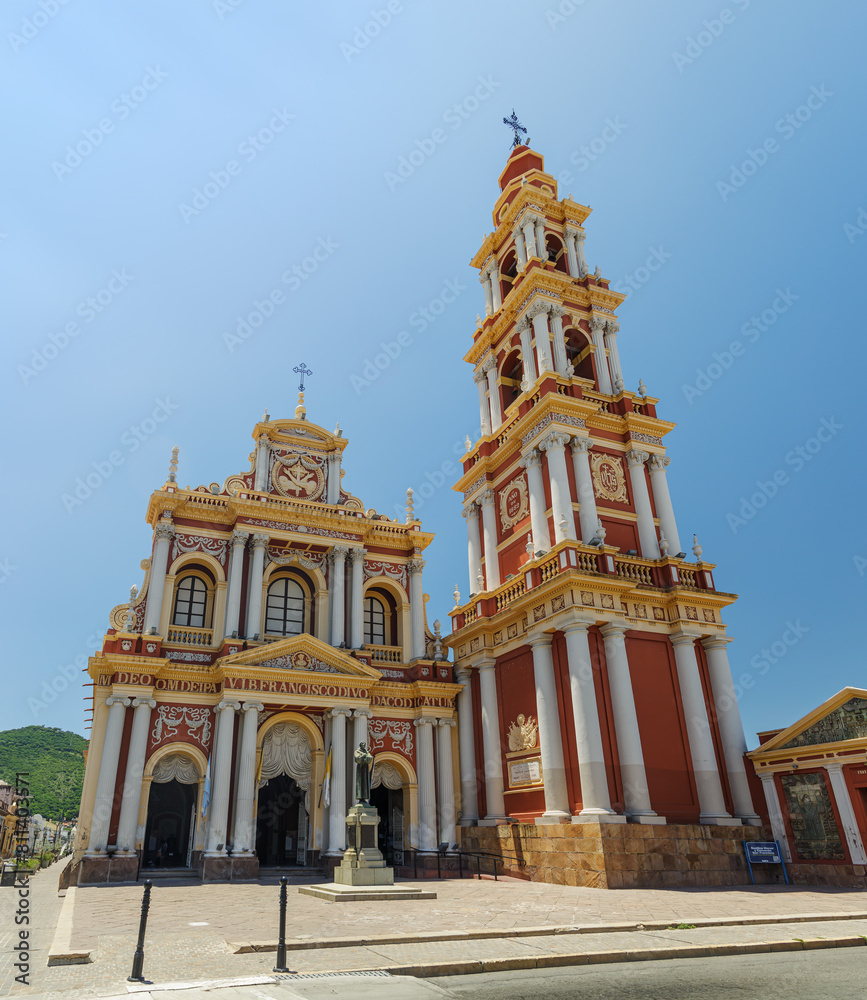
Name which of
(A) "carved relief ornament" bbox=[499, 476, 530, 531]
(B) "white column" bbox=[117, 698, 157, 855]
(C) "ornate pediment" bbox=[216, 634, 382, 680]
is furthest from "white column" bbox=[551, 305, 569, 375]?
(B) "white column" bbox=[117, 698, 157, 855]

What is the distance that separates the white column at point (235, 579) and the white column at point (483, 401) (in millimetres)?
9669

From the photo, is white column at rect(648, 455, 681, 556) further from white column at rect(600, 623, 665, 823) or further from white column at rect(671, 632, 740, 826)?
white column at rect(600, 623, 665, 823)

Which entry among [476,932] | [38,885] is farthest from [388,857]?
[476,932]

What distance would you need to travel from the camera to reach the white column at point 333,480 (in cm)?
2525

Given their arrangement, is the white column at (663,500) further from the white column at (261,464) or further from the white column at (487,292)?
the white column at (261,464)

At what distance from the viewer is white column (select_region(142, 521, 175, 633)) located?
2111cm

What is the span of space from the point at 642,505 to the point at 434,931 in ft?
51.8

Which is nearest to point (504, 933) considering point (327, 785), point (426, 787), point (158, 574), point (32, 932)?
point (32, 932)

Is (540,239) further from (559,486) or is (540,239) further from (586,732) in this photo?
(586,732)

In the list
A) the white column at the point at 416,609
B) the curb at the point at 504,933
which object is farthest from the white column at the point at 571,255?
the curb at the point at 504,933

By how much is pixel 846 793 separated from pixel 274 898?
492 inches

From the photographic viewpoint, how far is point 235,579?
73.3ft

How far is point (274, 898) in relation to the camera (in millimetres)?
13984

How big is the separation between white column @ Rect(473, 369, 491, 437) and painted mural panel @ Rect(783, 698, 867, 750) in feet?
47.2
